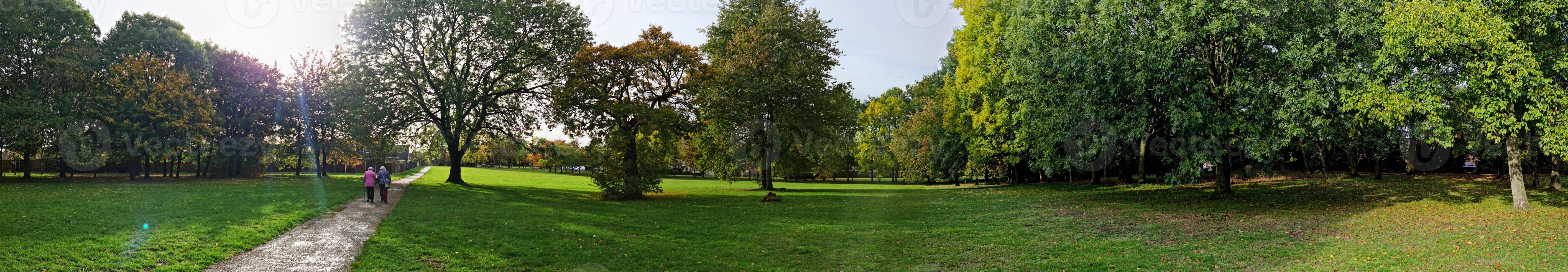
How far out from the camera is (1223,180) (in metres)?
22.7

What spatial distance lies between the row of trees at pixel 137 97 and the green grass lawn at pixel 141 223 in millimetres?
6900

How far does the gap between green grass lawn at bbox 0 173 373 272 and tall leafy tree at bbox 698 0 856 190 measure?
15.7m

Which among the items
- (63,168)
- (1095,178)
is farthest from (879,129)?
(63,168)

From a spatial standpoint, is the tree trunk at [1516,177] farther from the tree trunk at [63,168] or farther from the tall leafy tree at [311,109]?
the tree trunk at [63,168]

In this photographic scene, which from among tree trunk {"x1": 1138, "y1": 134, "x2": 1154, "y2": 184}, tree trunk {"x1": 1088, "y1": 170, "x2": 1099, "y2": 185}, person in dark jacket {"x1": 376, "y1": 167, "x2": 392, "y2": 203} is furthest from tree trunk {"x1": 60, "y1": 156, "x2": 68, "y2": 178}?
tree trunk {"x1": 1088, "y1": 170, "x2": 1099, "y2": 185}

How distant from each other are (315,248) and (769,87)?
21.9 metres

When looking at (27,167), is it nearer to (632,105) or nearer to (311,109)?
(311,109)

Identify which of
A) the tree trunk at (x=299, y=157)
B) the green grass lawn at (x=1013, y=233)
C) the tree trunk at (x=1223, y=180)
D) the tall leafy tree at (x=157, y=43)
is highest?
the tall leafy tree at (x=157, y=43)

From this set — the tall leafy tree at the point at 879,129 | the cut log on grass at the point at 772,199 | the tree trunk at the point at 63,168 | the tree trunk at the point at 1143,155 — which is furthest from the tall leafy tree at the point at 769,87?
the tree trunk at the point at 63,168

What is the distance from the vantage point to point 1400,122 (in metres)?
18.4

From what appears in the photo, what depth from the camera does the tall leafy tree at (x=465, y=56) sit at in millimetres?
33156

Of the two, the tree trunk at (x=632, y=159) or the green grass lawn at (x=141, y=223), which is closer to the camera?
the green grass lawn at (x=141, y=223)

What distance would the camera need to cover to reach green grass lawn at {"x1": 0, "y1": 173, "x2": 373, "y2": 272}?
10227mm

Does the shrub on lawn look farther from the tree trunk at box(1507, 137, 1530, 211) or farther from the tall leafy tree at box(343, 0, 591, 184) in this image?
the tree trunk at box(1507, 137, 1530, 211)
